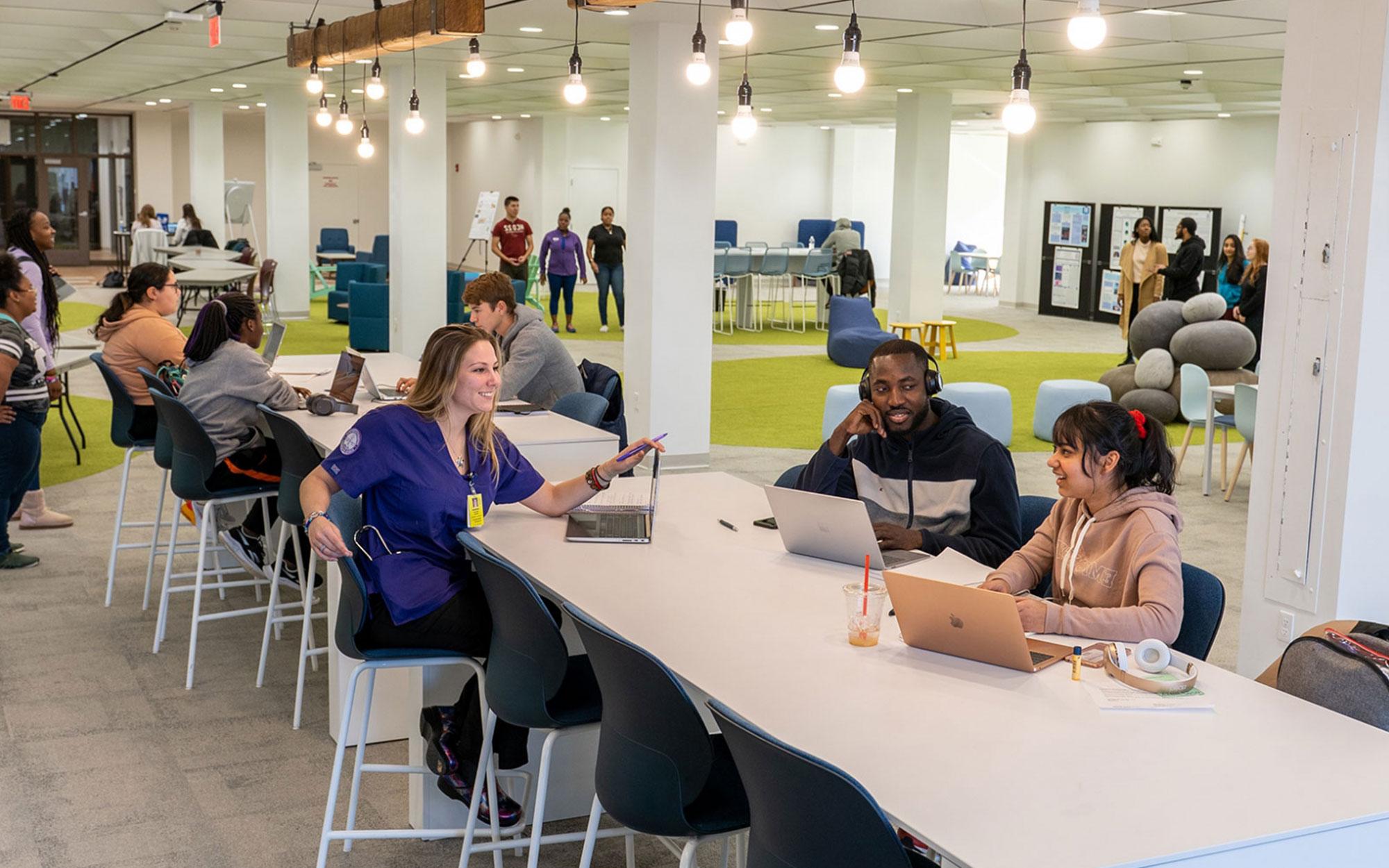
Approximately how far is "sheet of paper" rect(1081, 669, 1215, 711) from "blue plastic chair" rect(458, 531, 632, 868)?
1.08 meters

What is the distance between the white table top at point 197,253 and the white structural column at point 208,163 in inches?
80.4

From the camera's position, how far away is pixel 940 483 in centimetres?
418

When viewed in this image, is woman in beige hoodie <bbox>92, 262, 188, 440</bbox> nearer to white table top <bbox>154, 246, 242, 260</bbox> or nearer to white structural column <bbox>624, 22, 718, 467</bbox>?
white structural column <bbox>624, 22, 718, 467</bbox>

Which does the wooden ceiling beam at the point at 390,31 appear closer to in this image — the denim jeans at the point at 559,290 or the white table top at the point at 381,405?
the white table top at the point at 381,405

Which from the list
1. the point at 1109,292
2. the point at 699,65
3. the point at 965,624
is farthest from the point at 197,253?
the point at 965,624

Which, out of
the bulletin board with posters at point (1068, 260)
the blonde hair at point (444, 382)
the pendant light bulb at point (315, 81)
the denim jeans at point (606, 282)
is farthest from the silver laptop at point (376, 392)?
the bulletin board with posters at point (1068, 260)

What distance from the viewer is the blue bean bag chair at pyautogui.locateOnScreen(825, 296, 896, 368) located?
572 inches

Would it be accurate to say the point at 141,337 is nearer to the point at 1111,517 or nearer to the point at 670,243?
the point at 670,243

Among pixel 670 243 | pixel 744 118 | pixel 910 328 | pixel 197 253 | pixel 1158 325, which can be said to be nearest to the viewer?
pixel 744 118

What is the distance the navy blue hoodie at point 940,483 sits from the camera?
4062mm

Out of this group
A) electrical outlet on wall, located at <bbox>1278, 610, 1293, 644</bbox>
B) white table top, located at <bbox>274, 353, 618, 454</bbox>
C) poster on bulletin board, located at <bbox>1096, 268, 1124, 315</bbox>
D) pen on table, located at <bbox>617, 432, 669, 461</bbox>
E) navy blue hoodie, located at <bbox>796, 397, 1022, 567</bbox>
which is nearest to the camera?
pen on table, located at <bbox>617, 432, 669, 461</bbox>

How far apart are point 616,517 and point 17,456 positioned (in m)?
3.98

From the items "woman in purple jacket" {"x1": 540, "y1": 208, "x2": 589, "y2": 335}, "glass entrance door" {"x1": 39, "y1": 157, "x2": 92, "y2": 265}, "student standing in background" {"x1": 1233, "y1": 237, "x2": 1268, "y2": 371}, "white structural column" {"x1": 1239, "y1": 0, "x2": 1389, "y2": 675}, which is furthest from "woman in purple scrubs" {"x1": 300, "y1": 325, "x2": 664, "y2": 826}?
"glass entrance door" {"x1": 39, "y1": 157, "x2": 92, "y2": 265}

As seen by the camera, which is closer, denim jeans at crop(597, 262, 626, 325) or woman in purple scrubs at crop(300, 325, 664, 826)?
woman in purple scrubs at crop(300, 325, 664, 826)
